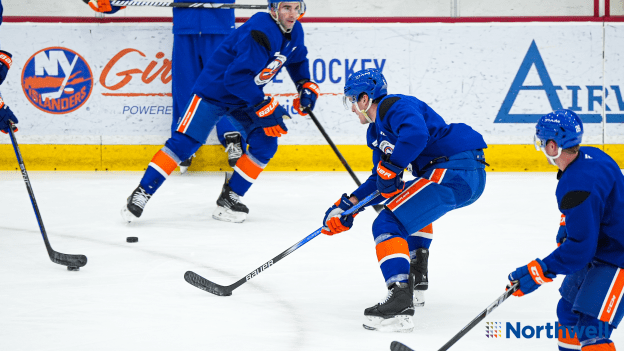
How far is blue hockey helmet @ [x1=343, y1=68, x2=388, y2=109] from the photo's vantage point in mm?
2727

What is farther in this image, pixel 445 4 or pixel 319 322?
pixel 445 4

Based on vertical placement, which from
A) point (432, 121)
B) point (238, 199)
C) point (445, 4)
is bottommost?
point (238, 199)

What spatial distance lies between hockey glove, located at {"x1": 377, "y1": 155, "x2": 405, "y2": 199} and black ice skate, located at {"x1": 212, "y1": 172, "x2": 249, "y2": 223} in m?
1.91

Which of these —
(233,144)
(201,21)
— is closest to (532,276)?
(233,144)

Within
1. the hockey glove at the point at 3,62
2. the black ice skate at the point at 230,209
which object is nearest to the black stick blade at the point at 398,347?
the black ice skate at the point at 230,209

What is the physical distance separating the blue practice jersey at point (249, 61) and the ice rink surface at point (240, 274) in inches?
30.3

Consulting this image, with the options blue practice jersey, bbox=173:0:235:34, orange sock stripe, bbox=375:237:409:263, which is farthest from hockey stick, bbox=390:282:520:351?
blue practice jersey, bbox=173:0:235:34

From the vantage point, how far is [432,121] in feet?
9.13

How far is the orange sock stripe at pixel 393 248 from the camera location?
2516 mm

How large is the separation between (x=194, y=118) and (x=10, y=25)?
8.88 feet

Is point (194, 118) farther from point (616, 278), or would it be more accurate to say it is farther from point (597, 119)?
point (597, 119)

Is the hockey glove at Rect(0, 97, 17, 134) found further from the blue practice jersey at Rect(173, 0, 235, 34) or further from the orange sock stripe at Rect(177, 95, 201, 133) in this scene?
the blue practice jersey at Rect(173, 0, 235, 34)

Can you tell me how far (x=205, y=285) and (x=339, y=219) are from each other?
65cm

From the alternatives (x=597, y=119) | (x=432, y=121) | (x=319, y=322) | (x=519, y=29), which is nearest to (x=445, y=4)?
(x=519, y=29)
